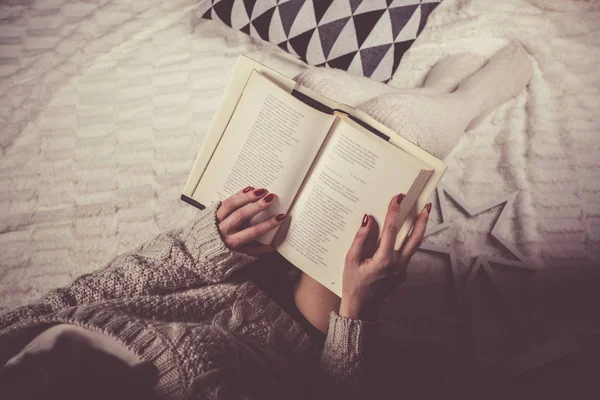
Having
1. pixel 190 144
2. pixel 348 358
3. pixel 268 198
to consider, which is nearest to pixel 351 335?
pixel 348 358

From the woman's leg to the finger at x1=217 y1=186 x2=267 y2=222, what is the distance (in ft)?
0.59

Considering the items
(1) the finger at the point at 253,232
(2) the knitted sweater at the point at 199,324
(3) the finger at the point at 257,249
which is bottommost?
(2) the knitted sweater at the point at 199,324

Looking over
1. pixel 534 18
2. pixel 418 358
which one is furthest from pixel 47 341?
pixel 534 18

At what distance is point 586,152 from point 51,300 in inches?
41.3

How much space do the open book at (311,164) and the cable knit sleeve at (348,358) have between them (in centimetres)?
6

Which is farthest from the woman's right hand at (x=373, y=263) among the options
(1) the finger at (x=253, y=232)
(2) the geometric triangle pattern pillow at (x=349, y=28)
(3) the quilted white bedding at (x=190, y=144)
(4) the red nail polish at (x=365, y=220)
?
(2) the geometric triangle pattern pillow at (x=349, y=28)

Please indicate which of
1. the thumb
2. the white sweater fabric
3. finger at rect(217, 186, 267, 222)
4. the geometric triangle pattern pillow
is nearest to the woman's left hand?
finger at rect(217, 186, 267, 222)

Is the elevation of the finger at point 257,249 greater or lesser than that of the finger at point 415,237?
lesser

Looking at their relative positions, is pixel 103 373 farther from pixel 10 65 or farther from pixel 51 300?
pixel 10 65

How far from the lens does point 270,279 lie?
2.40ft

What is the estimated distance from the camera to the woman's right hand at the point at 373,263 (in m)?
0.56

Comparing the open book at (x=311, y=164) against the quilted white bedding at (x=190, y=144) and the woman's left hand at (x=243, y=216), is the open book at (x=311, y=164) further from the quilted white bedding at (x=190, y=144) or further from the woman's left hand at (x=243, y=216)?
the quilted white bedding at (x=190, y=144)

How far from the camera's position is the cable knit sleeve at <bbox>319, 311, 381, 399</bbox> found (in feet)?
1.86

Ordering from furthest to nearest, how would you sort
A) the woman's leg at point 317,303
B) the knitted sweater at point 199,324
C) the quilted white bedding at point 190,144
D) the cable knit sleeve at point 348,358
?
the quilted white bedding at point 190,144
the woman's leg at point 317,303
the cable knit sleeve at point 348,358
the knitted sweater at point 199,324
